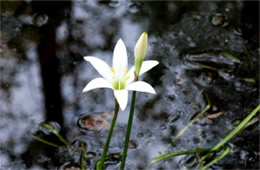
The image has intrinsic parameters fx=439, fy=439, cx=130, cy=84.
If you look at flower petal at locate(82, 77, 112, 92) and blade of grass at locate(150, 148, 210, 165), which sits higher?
flower petal at locate(82, 77, 112, 92)

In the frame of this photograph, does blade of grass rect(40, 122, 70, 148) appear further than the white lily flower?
Yes

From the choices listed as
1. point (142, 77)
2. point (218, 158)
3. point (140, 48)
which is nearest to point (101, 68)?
point (140, 48)

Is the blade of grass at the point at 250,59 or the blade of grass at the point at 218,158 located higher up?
the blade of grass at the point at 250,59

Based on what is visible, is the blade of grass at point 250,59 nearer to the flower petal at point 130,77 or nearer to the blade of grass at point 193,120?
the blade of grass at point 193,120

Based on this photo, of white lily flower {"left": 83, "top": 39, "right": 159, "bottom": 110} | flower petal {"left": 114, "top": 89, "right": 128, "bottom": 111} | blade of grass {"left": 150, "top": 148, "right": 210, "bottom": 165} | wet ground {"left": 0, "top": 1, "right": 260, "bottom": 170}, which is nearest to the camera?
flower petal {"left": 114, "top": 89, "right": 128, "bottom": 111}

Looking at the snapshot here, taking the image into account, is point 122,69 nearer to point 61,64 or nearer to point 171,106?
point 171,106

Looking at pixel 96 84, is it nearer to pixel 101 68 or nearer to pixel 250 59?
pixel 101 68

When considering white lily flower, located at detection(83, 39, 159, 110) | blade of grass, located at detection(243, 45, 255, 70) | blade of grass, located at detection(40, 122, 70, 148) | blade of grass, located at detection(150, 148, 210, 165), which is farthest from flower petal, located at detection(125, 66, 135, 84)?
blade of grass, located at detection(243, 45, 255, 70)

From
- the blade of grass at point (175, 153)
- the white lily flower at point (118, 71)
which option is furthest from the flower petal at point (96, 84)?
the blade of grass at point (175, 153)

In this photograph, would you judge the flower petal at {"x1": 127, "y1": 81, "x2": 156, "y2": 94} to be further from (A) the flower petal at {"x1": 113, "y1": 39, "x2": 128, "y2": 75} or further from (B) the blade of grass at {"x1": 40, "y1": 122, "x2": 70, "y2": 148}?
(B) the blade of grass at {"x1": 40, "y1": 122, "x2": 70, "y2": 148}
